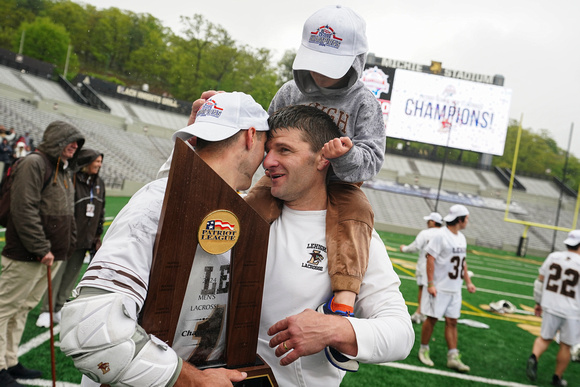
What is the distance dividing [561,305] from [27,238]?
6.07 meters

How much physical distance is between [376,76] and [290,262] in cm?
2756

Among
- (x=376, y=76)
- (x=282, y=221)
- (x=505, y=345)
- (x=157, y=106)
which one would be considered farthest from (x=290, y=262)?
(x=157, y=106)

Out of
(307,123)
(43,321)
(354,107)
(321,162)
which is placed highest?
(354,107)

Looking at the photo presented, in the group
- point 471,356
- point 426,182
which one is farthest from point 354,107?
point 426,182

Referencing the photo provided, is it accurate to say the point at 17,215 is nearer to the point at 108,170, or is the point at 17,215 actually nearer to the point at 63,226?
the point at 63,226

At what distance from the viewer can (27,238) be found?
3.49m

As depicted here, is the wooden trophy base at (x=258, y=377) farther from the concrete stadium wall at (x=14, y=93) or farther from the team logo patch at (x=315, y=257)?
the concrete stadium wall at (x=14, y=93)

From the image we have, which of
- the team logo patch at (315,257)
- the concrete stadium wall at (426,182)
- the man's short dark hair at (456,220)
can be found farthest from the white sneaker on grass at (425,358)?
the concrete stadium wall at (426,182)

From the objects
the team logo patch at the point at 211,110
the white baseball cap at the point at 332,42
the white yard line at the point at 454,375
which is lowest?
Result: the white yard line at the point at 454,375

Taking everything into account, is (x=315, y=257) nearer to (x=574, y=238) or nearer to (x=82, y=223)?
(x=82, y=223)

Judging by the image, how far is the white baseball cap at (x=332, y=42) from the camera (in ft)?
5.71

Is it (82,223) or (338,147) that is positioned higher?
(338,147)

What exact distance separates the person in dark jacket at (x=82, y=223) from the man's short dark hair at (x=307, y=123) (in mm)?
3743

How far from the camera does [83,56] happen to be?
37062 mm
